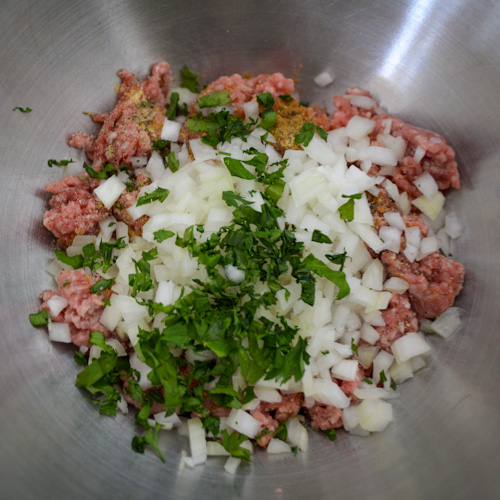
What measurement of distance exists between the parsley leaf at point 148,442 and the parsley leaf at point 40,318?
30.9 inches

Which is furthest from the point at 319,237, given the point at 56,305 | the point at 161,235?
the point at 56,305

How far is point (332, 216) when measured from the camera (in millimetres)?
2701

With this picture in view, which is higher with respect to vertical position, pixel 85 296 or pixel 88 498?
pixel 85 296

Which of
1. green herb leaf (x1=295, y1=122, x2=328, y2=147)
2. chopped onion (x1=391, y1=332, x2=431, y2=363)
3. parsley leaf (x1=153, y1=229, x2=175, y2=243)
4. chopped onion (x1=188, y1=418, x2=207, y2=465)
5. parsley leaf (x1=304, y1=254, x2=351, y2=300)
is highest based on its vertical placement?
green herb leaf (x1=295, y1=122, x2=328, y2=147)

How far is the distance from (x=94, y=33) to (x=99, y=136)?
644mm

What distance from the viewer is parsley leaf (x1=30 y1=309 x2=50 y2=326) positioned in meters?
2.58

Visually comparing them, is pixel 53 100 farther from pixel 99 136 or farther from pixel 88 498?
pixel 88 498

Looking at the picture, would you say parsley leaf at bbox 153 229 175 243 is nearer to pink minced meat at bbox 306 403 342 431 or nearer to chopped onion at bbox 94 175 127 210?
chopped onion at bbox 94 175 127 210

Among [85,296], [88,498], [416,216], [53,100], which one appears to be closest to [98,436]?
[88,498]

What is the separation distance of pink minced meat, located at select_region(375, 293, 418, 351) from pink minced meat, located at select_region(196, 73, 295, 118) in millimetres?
1494

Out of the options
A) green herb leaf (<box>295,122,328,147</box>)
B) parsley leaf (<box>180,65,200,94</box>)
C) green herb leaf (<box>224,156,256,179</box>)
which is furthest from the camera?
parsley leaf (<box>180,65,200,94</box>)

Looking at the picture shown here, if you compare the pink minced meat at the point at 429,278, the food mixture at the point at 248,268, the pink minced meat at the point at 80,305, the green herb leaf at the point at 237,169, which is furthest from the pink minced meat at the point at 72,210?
the pink minced meat at the point at 429,278

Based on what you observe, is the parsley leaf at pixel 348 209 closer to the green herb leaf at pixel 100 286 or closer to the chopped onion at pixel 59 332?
the green herb leaf at pixel 100 286

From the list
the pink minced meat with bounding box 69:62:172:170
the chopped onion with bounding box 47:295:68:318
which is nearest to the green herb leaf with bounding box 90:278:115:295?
the chopped onion with bounding box 47:295:68:318
